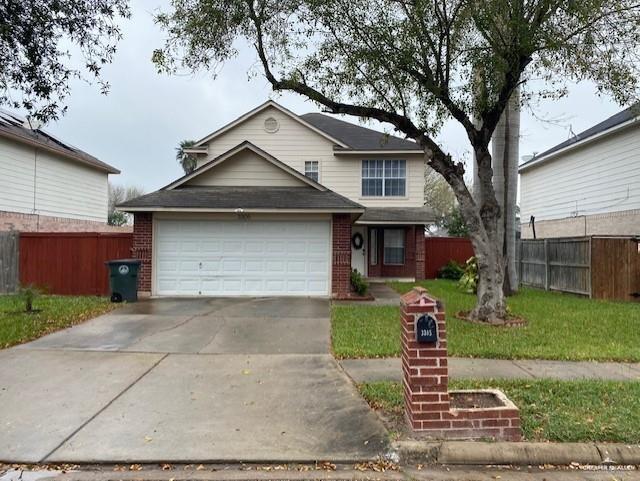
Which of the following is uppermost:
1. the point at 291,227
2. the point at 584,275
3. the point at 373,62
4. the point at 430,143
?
the point at 373,62

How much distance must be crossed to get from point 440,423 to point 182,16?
9.33 m

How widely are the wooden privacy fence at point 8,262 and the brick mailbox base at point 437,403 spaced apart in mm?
13951

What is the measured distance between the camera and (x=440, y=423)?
4.18 metres

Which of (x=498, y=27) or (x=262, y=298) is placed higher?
(x=498, y=27)

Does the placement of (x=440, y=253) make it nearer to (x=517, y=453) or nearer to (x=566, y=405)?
(x=566, y=405)

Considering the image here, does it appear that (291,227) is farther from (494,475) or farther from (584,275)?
(494,475)

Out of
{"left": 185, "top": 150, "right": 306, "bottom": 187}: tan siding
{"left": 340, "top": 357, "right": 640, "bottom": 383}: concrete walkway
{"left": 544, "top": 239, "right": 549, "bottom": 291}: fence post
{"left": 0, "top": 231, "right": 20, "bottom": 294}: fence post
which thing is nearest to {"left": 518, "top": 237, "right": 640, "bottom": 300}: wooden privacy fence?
{"left": 544, "top": 239, "right": 549, "bottom": 291}: fence post

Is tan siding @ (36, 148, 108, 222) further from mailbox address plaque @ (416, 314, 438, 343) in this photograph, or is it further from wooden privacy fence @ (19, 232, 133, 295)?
mailbox address plaque @ (416, 314, 438, 343)

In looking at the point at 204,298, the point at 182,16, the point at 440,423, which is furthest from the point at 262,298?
the point at 440,423

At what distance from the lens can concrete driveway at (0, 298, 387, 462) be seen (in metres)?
4.07

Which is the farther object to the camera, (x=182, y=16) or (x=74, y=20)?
(x=182, y=16)

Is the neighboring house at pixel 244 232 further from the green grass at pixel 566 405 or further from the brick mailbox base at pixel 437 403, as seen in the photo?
the brick mailbox base at pixel 437 403

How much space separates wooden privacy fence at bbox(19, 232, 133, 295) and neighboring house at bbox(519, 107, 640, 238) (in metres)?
16.5

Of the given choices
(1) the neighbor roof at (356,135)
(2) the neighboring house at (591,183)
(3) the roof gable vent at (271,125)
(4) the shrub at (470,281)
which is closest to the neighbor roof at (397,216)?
(1) the neighbor roof at (356,135)
